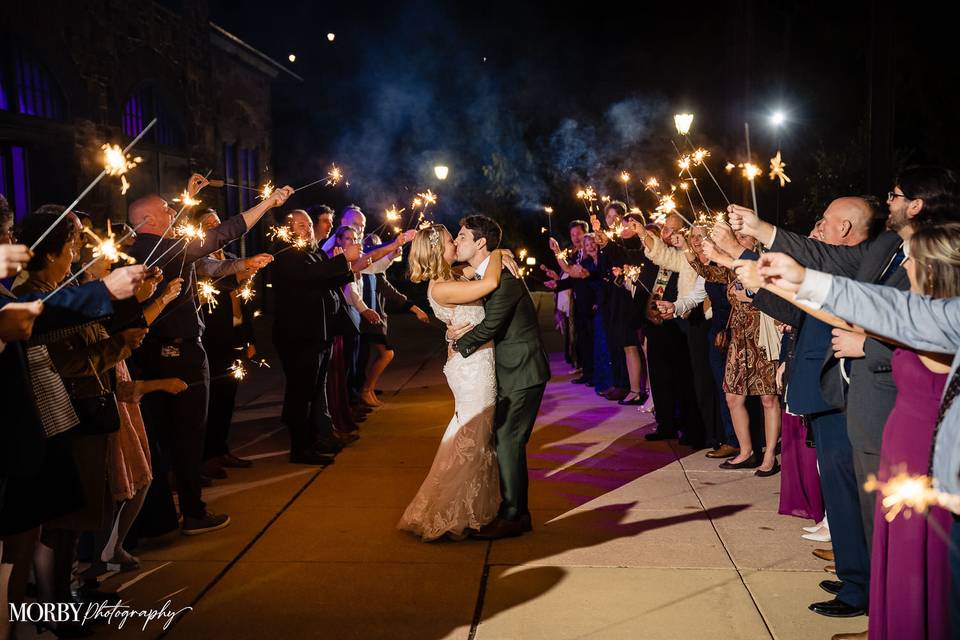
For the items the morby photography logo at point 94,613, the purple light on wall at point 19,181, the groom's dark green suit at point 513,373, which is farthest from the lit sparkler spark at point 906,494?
the purple light on wall at point 19,181

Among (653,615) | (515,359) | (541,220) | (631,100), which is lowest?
(653,615)

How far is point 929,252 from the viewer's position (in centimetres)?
300

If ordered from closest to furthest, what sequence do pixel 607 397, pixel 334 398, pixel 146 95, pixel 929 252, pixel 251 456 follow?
pixel 929 252
pixel 251 456
pixel 334 398
pixel 607 397
pixel 146 95

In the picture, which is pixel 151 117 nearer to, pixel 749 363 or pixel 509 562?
pixel 749 363

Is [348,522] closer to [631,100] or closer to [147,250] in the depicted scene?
[147,250]

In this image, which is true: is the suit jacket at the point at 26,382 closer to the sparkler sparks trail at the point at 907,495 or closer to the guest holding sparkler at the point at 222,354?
the sparkler sparks trail at the point at 907,495

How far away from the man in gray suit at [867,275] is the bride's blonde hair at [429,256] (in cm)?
194

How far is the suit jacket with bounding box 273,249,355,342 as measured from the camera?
294 inches

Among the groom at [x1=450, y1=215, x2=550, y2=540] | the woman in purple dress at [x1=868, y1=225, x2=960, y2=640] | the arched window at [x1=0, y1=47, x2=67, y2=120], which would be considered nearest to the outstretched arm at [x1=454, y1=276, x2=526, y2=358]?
the groom at [x1=450, y1=215, x2=550, y2=540]

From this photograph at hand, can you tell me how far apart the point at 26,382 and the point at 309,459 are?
440 centimetres

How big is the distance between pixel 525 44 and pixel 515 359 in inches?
951

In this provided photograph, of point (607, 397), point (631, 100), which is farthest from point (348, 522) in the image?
point (631, 100)

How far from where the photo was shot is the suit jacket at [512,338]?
18.2ft

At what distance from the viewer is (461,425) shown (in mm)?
5617
